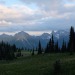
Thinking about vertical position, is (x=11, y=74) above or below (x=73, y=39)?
below

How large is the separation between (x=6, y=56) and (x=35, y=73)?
103816mm

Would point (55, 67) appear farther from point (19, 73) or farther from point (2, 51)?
point (2, 51)

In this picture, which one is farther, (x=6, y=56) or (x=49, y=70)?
(x=6, y=56)

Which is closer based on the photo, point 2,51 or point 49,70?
point 49,70

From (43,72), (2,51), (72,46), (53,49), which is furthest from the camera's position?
(2,51)

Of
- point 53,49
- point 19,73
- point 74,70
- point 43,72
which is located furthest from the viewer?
point 53,49

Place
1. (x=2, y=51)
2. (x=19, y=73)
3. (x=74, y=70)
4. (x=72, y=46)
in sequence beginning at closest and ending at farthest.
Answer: (x=74, y=70), (x=19, y=73), (x=72, y=46), (x=2, y=51)

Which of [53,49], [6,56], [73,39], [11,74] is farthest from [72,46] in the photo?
[11,74]

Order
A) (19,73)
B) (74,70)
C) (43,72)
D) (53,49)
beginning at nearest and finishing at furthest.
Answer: (74,70) → (43,72) → (19,73) → (53,49)

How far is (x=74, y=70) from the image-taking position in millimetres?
55125

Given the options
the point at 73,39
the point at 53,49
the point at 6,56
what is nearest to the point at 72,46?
the point at 73,39

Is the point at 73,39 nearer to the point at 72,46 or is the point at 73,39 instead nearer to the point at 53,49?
the point at 72,46

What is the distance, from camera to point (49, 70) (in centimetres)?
5997

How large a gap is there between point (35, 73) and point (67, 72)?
26.6ft
